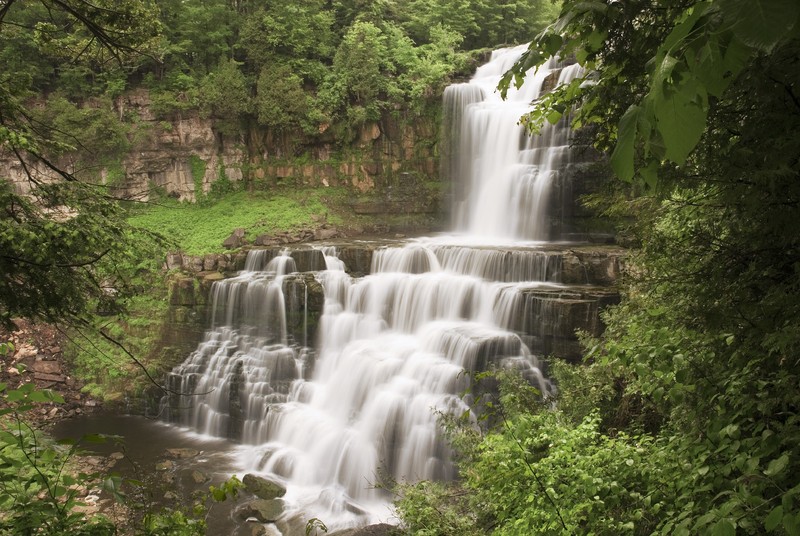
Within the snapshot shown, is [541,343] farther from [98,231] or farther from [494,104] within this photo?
[494,104]

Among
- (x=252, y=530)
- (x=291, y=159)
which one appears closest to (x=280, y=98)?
(x=291, y=159)

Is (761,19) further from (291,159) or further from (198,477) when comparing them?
(291,159)

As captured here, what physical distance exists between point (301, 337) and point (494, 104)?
36.6 ft

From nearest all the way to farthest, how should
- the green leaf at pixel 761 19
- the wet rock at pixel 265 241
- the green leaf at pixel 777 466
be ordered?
1. the green leaf at pixel 761 19
2. the green leaf at pixel 777 466
3. the wet rock at pixel 265 241

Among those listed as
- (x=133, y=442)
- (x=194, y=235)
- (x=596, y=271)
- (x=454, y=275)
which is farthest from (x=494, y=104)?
(x=133, y=442)

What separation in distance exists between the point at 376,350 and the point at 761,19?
12090mm

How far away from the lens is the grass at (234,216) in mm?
18641

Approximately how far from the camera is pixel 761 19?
31.5 inches

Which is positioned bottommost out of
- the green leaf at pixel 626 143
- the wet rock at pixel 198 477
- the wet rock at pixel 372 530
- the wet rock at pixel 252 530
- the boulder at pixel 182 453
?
the boulder at pixel 182 453

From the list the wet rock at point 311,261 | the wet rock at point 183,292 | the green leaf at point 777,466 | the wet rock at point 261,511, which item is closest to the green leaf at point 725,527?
the green leaf at point 777,466

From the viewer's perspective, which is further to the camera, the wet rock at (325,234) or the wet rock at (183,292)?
the wet rock at (325,234)

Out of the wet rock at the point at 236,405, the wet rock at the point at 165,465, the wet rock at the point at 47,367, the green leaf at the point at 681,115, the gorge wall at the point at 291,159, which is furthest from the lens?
the gorge wall at the point at 291,159

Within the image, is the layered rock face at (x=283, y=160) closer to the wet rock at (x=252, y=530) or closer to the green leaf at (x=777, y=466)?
the wet rock at (x=252, y=530)

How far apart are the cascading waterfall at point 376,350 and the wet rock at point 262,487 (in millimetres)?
332
